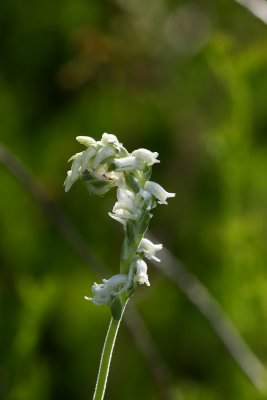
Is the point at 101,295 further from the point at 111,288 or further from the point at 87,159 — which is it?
the point at 87,159

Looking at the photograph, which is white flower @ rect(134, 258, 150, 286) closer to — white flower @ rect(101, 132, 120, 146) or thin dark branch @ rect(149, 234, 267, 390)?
white flower @ rect(101, 132, 120, 146)

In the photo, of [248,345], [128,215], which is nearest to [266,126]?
[248,345]

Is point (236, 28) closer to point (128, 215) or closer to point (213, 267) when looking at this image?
point (213, 267)

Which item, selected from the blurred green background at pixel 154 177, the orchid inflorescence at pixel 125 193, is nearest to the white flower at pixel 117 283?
the orchid inflorescence at pixel 125 193

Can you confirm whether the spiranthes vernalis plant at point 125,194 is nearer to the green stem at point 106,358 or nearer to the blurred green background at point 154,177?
the green stem at point 106,358

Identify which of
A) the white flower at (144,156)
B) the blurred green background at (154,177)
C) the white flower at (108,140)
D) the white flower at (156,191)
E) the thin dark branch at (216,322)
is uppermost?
the blurred green background at (154,177)

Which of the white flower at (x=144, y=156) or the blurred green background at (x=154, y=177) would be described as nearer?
the white flower at (x=144, y=156)

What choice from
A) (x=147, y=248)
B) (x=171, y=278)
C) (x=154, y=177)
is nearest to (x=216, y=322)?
(x=171, y=278)

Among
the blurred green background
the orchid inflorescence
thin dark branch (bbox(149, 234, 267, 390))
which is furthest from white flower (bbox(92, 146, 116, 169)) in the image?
the blurred green background
